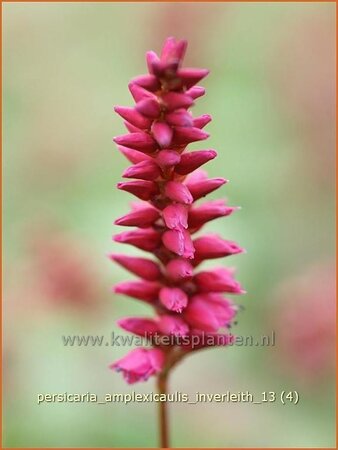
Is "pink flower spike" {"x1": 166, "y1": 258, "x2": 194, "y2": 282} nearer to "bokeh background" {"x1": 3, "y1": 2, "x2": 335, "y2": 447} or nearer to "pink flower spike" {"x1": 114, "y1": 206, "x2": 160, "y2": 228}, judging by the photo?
"pink flower spike" {"x1": 114, "y1": 206, "x2": 160, "y2": 228}

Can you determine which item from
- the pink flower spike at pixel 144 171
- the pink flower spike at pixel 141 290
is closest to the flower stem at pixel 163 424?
the pink flower spike at pixel 141 290

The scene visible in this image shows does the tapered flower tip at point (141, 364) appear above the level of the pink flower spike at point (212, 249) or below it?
below

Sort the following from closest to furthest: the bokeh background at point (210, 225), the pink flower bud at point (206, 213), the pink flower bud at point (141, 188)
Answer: the pink flower bud at point (141, 188), the pink flower bud at point (206, 213), the bokeh background at point (210, 225)

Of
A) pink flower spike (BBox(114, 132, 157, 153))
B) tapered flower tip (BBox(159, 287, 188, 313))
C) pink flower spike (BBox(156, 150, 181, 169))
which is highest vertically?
pink flower spike (BBox(114, 132, 157, 153))

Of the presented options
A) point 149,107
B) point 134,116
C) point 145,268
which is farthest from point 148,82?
point 145,268

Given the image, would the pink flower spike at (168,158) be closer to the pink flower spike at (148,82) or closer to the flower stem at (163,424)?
the pink flower spike at (148,82)

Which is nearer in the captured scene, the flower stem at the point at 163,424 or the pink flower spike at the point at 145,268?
the flower stem at the point at 163,424

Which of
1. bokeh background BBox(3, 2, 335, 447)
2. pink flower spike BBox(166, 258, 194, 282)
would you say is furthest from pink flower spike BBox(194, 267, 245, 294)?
bokeh background BBox(3, 2, 335, 447)

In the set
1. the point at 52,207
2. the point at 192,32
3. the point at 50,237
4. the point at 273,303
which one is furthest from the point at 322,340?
the point at 192,32
